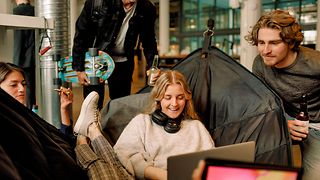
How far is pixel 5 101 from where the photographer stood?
1.30m

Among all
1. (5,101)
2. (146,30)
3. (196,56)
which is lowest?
(5,101)

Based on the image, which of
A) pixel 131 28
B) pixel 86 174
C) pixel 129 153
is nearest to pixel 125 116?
pixel 129 153

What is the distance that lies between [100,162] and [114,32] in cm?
109

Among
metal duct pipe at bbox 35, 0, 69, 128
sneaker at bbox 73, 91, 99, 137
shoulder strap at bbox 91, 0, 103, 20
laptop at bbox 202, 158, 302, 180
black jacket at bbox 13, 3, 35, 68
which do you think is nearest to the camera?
laptop at bbox 202, 158, 302, 180

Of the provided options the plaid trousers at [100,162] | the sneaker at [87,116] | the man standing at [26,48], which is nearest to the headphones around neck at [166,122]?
the plaid trousers at [100,162]

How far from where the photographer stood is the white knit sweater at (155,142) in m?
1.63

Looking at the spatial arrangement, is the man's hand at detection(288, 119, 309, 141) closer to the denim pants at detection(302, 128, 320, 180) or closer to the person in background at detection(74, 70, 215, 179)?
the denim pants at detection(302, 128, 320, 180)

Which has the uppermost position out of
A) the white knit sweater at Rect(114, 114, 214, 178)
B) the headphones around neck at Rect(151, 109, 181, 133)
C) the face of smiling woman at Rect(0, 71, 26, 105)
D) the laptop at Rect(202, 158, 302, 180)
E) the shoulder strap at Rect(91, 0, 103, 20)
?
the shoulder strap at Rect(91, 0, 103, 20)

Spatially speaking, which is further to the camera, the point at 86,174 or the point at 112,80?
the point at 112,80

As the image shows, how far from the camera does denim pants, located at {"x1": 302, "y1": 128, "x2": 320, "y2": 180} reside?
178 cm

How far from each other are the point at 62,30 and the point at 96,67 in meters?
0.57

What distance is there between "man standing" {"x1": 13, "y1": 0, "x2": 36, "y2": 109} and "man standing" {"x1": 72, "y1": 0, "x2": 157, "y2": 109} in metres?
0.89

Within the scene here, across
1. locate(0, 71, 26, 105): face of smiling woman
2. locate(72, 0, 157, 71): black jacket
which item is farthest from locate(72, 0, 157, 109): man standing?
locate(0, 71, 26, 105): face of smiling woman

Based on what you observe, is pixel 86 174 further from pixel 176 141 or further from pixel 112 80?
pixel 112 80
